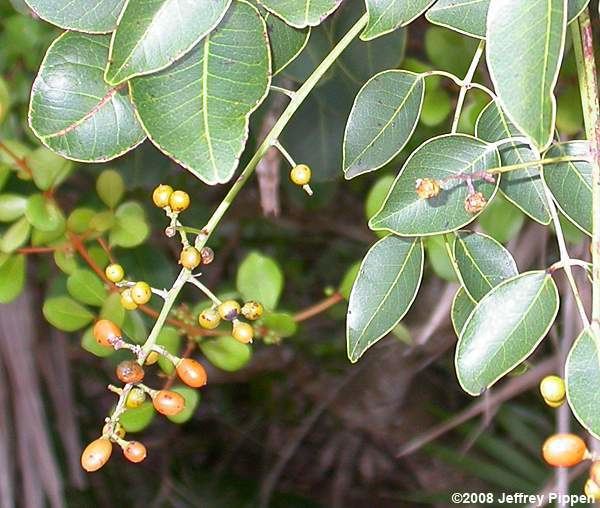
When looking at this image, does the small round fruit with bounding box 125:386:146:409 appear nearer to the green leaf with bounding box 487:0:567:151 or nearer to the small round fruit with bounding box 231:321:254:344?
the small round fruit with bounding box 231:321:254:344

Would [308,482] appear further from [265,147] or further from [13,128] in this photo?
[265,147]

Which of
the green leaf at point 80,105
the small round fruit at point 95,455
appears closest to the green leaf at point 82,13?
the green leaf at point 80,105

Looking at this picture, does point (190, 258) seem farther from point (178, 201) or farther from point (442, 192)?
point (442, 192)

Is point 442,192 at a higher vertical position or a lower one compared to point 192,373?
higher

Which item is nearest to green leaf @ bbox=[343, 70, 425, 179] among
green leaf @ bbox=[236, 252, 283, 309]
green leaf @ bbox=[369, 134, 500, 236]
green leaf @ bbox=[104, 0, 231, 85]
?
green leaf @ bbox=[369, 134, 500, 236]

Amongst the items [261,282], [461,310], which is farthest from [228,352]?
[461,310]
